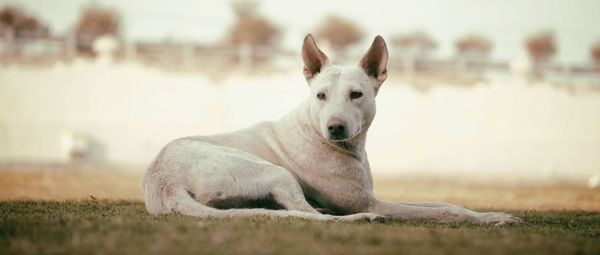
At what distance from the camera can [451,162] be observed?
1118 inches

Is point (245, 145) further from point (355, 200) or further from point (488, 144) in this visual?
point (488, 144)

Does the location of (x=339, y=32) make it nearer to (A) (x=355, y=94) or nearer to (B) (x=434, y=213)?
(A) (x=355, y=94)

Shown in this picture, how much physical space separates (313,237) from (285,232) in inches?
9.6

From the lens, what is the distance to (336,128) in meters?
4.98

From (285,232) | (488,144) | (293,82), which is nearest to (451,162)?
(488,144)

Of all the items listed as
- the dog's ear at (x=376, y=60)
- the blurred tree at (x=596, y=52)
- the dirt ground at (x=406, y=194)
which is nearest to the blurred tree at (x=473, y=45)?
the blurred tree at (x=596, y=52)

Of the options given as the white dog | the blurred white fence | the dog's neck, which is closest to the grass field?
the white dog

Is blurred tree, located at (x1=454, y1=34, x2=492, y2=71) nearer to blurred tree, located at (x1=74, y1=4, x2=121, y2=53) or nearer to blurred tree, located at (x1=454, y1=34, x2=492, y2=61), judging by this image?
blurred tree, located at (x1=454, y1=34, x2=492, y2=61)

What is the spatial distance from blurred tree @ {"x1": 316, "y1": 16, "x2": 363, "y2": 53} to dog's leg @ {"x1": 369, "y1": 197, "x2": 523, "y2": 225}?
3671cm

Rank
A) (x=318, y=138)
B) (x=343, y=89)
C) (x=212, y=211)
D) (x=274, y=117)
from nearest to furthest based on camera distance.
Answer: (x=212, y=211)
(x=343, y=89)
(x=318, y=138)
(x=274, y=117)

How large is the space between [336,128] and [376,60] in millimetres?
1286

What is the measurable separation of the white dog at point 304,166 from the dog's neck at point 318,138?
11mm

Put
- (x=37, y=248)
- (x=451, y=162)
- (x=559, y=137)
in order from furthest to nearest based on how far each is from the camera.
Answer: (x=559, y=137)
(x=451, y=162)
(x=37, y=248)

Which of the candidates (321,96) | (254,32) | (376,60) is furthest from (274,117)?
(321,96)
